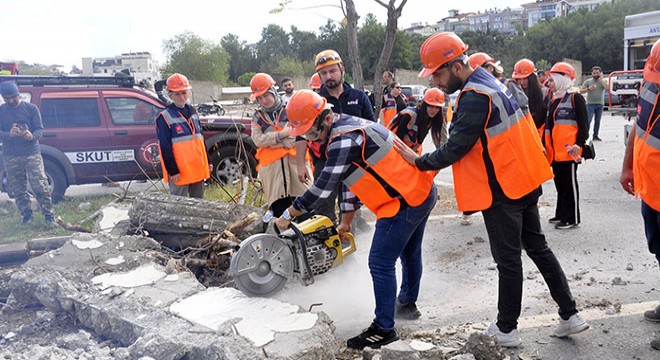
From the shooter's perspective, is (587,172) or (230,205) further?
(587,172)

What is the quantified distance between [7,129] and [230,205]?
12.8 feet

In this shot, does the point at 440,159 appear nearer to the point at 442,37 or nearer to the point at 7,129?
the point at 442,37

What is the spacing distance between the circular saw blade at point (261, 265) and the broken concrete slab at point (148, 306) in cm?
14

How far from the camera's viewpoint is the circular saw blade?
400 cm

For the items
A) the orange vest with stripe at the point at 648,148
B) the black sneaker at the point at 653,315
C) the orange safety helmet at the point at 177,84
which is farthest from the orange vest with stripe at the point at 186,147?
the black sneaker at the point at 653,315

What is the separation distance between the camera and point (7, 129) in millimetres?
7719

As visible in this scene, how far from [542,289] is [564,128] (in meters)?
2.44

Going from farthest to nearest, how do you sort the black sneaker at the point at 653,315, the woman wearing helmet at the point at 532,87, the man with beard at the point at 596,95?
the man with beard at the point at 596,95 → the woman wearing helmet at the point at 532,87 → the black sneaker at the point at 653,315

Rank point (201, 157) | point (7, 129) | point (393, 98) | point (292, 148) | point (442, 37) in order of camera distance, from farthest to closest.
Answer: point (393, 98) → point (7, 129) → point (201, 157) → point (292, 148) → point (442, 37)

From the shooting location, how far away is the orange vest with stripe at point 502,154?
3387mm

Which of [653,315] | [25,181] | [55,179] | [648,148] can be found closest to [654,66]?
[648,148]

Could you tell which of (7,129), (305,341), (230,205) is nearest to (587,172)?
(230,205)

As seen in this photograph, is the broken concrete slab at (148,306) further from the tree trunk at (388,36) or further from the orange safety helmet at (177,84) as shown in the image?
the tree trunk at (388,36)

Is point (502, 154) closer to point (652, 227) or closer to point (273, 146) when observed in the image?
point (652, 227)
